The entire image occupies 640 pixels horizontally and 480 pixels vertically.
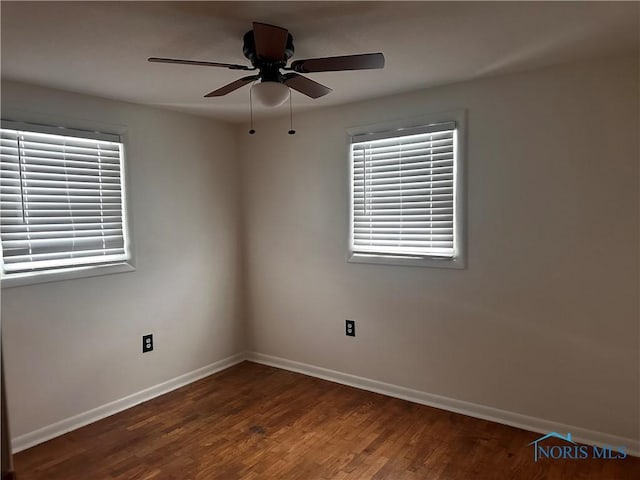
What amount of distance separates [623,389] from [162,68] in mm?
3264

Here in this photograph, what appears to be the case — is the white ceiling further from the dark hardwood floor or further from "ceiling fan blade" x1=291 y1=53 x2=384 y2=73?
the dark hardwood floor

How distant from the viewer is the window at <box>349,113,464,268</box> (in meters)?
3.05

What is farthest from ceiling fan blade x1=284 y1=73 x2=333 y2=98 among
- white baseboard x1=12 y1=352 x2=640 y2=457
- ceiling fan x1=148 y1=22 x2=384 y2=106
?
white baseboard x1=12 y1=352 x2=640 y2=457

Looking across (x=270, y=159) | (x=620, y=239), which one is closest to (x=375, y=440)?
(x=620, y=239)

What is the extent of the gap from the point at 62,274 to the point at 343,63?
231 cm

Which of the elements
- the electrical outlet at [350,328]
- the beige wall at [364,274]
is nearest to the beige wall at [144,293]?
the beige wall at [364,274]

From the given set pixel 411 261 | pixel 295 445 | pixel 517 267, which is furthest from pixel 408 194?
pixel 295 445

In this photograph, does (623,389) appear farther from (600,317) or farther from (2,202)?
(2,202)

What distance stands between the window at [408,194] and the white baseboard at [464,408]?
0.99 meters

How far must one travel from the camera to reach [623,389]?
254 centimetres

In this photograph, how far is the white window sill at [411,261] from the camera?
305 cm

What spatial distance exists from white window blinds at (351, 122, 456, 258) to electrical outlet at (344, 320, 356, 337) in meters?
0.58

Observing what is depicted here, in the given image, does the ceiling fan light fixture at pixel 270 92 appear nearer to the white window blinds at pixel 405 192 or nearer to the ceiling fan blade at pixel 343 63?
the ceiling fan blade at pixel 343 63

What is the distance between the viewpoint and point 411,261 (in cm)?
324
